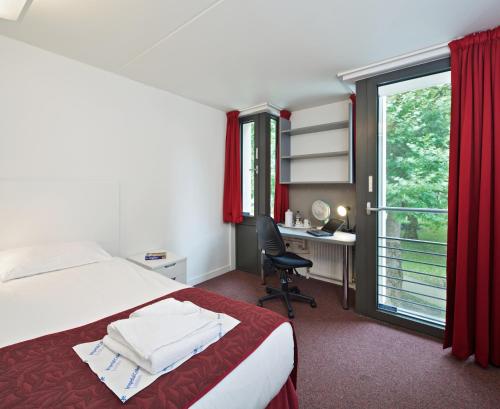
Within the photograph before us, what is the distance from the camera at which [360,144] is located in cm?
249

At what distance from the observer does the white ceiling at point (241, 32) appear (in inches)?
65.0

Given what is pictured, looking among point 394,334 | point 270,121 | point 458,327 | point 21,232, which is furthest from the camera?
point 270,121

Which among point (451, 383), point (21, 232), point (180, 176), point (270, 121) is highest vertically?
point (270, 121)

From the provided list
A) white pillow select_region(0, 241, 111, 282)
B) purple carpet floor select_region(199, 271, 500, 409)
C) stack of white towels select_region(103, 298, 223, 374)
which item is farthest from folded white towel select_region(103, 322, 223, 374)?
white pillow select_region(0, 241, 111, 282)

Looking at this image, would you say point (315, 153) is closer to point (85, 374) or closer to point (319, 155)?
point (319, 155)

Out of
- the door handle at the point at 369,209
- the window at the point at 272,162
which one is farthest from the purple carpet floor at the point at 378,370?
the window at the point at 272,162

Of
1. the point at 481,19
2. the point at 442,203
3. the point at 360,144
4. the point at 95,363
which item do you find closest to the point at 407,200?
the point at 442,203

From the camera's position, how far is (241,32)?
6.26ft

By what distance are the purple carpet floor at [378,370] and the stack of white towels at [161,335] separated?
95 centimetres

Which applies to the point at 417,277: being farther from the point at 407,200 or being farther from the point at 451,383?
the point at 451,383

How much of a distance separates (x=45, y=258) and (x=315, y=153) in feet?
10.0

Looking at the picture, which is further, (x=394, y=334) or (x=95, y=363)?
(x=394, y=334)

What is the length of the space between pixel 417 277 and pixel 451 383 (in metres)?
0.86

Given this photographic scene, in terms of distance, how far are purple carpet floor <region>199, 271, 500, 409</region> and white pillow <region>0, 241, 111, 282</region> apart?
1.89 m
